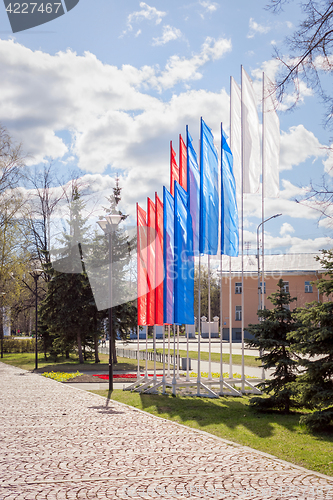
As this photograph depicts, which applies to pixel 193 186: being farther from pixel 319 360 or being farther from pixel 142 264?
pixel 319 360

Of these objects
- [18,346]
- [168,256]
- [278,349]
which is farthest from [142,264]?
[18,346]

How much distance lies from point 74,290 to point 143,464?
24.8 m

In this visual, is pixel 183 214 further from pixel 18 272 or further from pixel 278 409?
pixel 18 272

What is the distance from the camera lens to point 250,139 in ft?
49.3

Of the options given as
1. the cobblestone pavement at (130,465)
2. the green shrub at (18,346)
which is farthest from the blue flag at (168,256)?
the green shrub at (18,346)

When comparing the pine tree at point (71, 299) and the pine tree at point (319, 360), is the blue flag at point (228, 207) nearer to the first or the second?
the pine tree at point (319, 360)

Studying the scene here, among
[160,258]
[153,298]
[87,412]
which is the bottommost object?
[87,412]

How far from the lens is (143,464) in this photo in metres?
6.78

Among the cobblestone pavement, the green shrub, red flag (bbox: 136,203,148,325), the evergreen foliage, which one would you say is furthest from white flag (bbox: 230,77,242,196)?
the green shrub

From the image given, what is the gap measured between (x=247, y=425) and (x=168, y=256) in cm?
633

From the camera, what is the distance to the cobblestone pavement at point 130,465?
555 centimetres

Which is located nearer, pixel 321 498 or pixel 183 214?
pixel 321 498

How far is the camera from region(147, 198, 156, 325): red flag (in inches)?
636

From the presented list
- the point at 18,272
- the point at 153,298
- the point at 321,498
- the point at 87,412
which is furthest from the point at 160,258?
the point at 18,272
